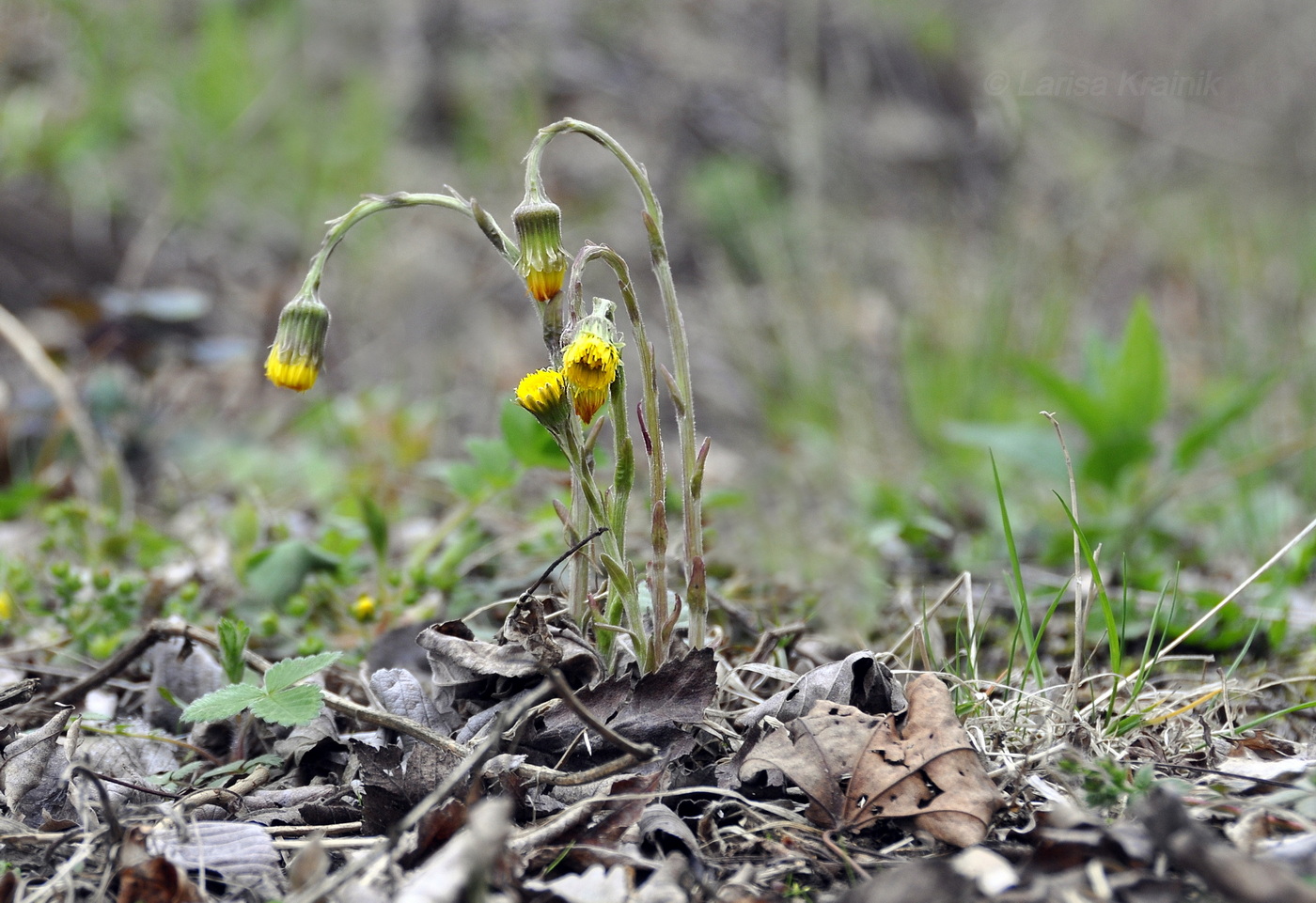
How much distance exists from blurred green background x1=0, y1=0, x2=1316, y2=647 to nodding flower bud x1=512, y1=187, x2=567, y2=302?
688mm

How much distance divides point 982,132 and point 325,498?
19.3 ft

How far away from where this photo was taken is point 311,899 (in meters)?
0.95

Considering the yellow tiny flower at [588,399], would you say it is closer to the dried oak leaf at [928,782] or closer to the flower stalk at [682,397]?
the flower stalk at [682,397]

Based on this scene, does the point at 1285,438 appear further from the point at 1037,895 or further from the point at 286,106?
the point at 286,106

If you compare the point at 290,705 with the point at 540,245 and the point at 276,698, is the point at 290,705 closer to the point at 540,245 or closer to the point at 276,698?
the point at 276,698

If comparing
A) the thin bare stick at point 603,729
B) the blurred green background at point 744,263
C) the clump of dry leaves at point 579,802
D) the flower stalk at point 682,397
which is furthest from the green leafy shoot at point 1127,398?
the thin bare stick at point 603,729

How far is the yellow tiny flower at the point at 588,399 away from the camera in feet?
3.94

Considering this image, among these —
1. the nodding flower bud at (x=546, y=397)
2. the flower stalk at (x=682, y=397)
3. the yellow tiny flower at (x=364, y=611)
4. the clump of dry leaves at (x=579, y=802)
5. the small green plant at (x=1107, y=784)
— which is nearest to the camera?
the clump of dry leaves at (x=579, y=802)

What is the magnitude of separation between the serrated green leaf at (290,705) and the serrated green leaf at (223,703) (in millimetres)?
A: 20

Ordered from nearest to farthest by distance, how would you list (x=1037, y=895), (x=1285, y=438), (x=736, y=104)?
(x=1037, y=895) < (x=1285, y=438) < (x=736, y=104)

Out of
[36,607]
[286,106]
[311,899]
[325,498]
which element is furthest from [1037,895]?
[286,106]

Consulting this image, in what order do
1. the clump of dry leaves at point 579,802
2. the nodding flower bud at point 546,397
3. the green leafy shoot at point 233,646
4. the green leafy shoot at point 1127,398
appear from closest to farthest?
the clump of dry leaves at point 579,802 < the nodding flower bud at point 546,397 < the green leafy shoot at point 233,646 < the green leafy shoot at point 1127,398

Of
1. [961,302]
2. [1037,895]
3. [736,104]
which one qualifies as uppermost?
[736,104]

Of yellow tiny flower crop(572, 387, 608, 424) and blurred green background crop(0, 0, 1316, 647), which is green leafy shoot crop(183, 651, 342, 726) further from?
blurred green background crop(0, 0, 1316, 647)
